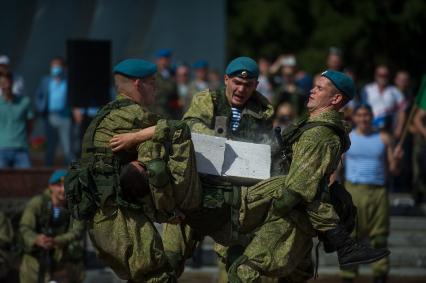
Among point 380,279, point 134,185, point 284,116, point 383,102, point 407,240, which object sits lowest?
point 380,279

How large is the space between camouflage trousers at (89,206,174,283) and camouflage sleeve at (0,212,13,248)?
354 cm

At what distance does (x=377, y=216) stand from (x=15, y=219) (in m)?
4.18

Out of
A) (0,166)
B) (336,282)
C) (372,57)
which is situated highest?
(372,57)

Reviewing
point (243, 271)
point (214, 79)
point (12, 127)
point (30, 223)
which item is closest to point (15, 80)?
point (12, 127)

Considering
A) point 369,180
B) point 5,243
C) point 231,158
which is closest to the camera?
point 231,158

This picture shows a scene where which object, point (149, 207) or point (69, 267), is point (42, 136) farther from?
point (149, 207)

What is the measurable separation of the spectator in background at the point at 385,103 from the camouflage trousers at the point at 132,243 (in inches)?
334

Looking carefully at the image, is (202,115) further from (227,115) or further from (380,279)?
(380,279)

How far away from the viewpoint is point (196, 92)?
673 inches

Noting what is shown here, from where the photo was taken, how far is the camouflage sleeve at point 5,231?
1305 centimetres

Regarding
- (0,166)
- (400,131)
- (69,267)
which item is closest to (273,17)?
(400,131)

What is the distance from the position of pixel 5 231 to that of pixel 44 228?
1.34ft

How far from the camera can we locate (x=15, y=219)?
1463cm

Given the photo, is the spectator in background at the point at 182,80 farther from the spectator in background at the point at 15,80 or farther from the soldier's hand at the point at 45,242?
the soldier's hand at the point at 45,242
